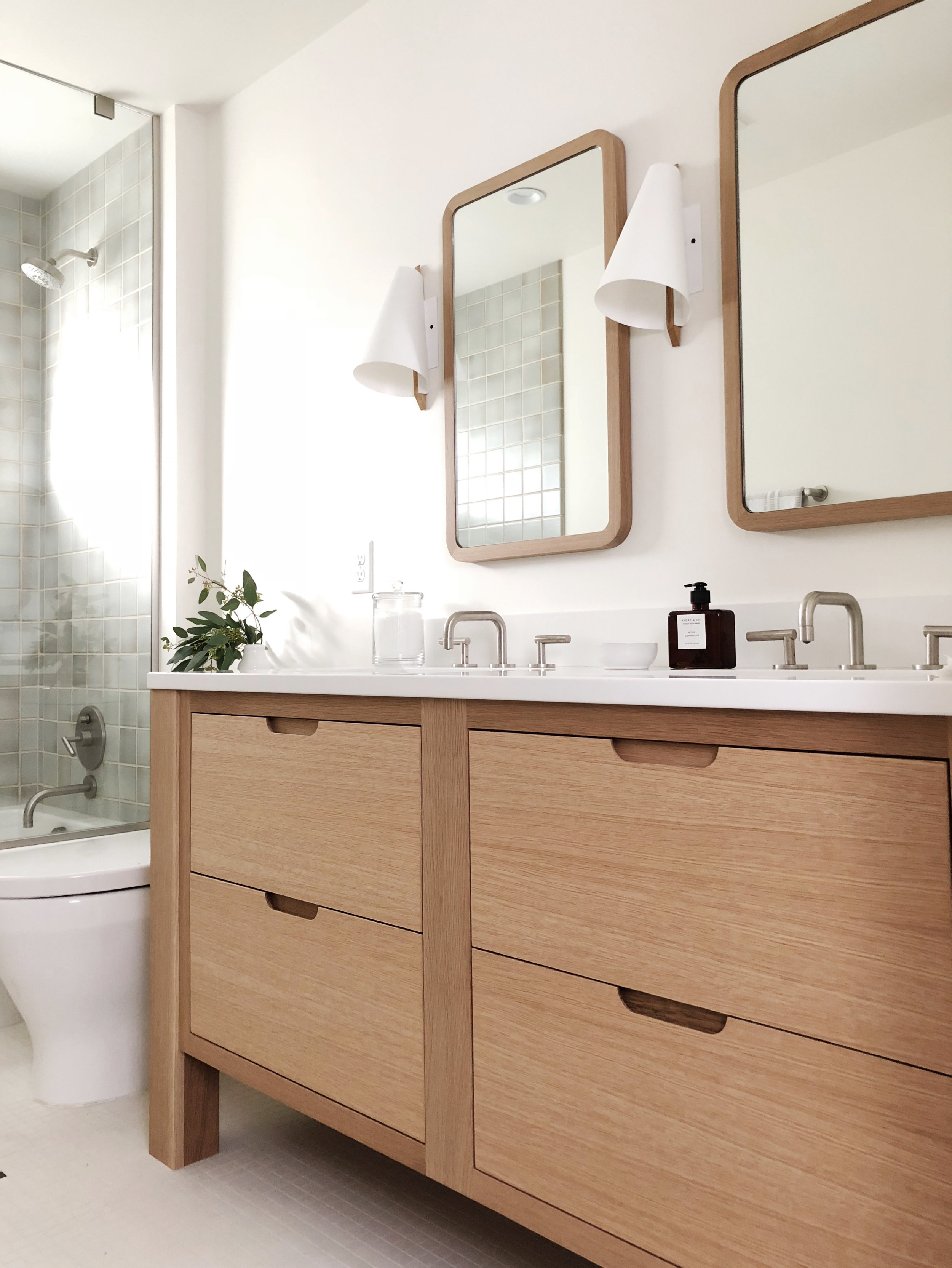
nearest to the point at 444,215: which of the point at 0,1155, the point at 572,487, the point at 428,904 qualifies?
the point at 572,487

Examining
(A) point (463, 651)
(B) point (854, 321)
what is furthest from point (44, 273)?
(B) point (854, 321)

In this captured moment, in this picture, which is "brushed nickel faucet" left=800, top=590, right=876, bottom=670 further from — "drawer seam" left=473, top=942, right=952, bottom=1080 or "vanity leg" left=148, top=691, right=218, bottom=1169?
"vanity leg" left=148, top=691, right=218, bottom=1169

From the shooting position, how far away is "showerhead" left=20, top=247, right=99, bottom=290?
2.49 m

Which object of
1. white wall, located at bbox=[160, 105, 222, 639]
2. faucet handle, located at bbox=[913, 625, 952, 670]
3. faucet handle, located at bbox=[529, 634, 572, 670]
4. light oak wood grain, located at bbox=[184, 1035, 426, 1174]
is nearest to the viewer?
faucet handle, located at bbox=[913, 625, 952, 670]

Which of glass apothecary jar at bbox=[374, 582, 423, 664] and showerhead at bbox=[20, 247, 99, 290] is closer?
glass apothecary jar at bbox=[374, 582, 423, 664]

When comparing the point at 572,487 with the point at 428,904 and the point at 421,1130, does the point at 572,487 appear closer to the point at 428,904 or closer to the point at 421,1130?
the point at 428,904

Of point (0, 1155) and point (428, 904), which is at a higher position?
point (428, 904)

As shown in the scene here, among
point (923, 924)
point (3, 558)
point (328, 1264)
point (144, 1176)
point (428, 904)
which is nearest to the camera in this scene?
point (923, 924)

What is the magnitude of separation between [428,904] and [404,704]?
26 centimetres

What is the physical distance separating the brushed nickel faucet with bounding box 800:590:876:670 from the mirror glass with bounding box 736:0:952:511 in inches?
7.1

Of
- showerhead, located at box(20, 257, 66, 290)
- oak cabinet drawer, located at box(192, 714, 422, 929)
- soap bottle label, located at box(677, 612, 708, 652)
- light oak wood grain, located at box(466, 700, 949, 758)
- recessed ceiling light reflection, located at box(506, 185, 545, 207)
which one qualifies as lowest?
oak cabinet drawer, located at box(192, 714, 422, 929)

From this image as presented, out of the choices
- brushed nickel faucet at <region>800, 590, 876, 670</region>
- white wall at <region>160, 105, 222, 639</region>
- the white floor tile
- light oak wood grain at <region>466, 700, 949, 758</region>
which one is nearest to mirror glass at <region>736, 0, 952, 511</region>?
brushed nickel faucet at <region>800, 590, 876, 670</region>

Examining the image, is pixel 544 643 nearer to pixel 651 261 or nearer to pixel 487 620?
pixel 487 620

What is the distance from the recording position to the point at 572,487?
1712 millimetres
